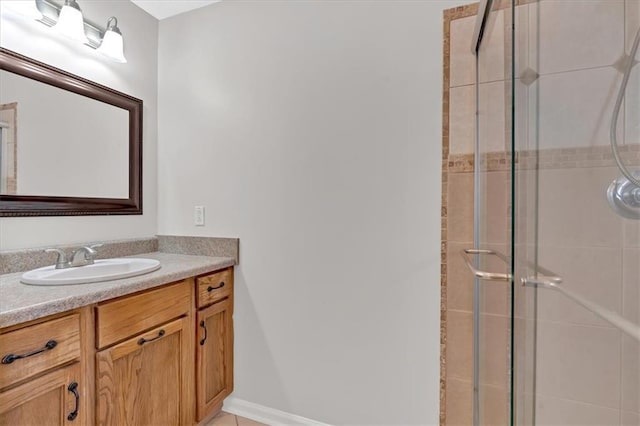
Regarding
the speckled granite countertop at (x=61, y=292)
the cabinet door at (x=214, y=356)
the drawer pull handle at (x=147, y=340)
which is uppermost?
the speckled granite countertop at (x=61, y=292)

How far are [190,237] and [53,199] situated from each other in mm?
664

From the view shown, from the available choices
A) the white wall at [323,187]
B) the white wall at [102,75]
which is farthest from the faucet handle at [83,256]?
the white wall at [323,187]

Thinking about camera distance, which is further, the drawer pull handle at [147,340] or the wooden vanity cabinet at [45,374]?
the drawer pull handle at [147,340]

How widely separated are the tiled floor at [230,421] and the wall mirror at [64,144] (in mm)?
1254

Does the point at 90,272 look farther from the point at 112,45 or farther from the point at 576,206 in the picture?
the point at 576,206

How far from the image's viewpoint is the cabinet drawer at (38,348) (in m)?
0.88

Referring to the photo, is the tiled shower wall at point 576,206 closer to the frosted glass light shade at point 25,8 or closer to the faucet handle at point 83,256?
the faucet handle at point 83,256

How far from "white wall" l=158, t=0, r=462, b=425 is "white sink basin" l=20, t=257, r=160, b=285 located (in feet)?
1.36

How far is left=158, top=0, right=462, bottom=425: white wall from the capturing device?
1.46 metres

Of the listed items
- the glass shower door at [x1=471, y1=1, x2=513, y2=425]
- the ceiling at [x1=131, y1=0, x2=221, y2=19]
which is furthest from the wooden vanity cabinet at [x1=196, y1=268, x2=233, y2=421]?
the ceiling at [x1=131, y1=0, x2=221, y2=19]

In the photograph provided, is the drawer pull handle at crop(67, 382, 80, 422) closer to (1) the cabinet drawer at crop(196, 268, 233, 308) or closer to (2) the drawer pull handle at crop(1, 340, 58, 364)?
(2) the drawer pull handle at crop(1, 340, 58, 364)

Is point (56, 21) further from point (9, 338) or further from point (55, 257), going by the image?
point (9, 338)

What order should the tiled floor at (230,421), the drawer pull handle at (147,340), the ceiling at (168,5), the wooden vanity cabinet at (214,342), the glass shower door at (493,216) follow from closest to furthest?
1. the glass shower door at (493,216)
2. the drawer pull handle at (147,340)
3. the wooden vanity cabinet at (214,342)
4. the tiled floor at (230,421)
5. the ceiling at (168,5)

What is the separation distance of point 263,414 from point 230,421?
180mm
